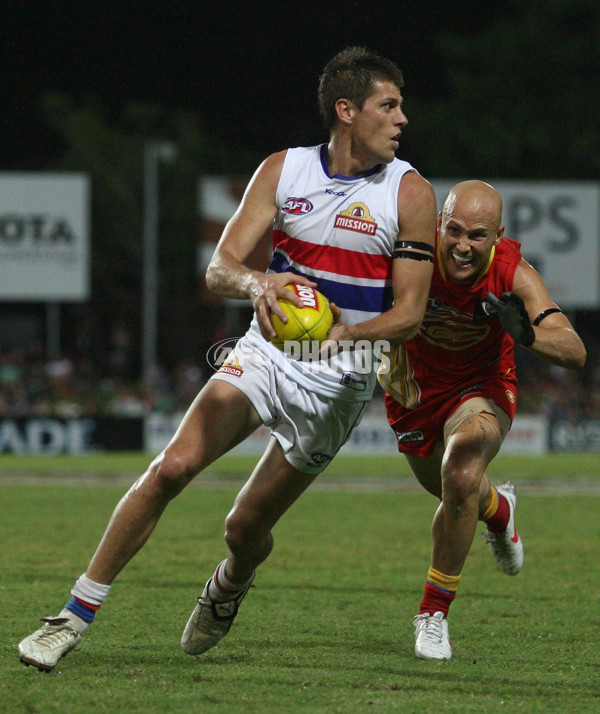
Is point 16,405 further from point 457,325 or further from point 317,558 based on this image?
point 457,325

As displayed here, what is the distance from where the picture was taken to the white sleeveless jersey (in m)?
4.95

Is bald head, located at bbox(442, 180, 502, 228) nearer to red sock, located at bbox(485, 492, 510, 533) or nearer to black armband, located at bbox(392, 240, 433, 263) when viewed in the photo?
black armband, located at bbox(392, 240, 433, 263)

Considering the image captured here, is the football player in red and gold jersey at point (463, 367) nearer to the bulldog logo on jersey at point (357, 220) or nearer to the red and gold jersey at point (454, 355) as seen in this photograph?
the red and gold jersey at point (454, 355)

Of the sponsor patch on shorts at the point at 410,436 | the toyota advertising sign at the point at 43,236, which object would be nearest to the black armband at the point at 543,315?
the sponsor patch on shorts at the point at 410,436

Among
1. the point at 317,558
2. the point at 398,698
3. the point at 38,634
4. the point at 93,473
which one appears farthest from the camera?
the point at 93,473

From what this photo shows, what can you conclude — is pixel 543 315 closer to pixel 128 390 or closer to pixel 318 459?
pixel 318 459

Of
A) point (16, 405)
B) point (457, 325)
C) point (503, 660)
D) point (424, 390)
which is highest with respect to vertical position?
point (457, 325)

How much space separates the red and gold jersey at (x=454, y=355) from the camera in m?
5.52

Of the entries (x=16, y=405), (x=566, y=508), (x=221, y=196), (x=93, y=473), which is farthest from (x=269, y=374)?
(x=221, y=196)

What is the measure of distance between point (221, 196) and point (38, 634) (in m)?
22.6

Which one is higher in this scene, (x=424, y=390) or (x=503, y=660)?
(x=424, y=390)

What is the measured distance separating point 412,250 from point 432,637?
1.75m

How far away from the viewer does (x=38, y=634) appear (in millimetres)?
4504

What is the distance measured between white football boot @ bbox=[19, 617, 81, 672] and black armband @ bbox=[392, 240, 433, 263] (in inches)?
81.0
